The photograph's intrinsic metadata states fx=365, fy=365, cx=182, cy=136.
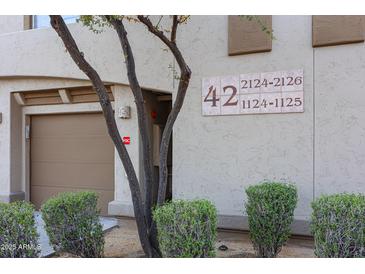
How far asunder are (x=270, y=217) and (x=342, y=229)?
1.12 metres

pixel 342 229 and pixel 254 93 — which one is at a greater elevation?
pixel 254 93

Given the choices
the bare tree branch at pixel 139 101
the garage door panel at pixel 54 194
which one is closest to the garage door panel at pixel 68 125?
the garage door panel at pixel 54 194

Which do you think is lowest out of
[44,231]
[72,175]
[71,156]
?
[44,231]

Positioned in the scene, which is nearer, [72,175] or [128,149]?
[128,149]

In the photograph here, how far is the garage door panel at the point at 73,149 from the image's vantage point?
839 cm

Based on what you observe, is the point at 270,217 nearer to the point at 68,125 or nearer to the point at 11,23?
the point at 68,125

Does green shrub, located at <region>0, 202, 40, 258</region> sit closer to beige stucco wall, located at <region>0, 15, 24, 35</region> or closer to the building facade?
the building facade

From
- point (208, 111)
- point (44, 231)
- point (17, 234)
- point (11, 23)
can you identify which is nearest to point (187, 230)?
point (17, 234)

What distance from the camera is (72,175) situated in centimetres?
873

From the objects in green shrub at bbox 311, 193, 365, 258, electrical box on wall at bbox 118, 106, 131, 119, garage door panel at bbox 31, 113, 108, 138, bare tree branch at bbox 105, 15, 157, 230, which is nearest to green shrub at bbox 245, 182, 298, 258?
green shrub at bbox 311, 193, 365, 258

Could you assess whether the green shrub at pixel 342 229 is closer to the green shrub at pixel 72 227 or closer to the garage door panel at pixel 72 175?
the green shrub at pixel 72 227

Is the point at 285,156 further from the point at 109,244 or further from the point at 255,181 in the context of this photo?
the point at 109,244

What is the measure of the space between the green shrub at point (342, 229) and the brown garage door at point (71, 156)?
5131 millimetres

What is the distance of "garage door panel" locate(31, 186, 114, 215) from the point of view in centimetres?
835
